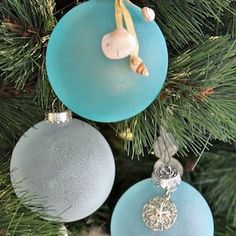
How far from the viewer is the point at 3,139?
0.57 metres

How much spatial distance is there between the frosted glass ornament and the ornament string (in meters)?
0.13

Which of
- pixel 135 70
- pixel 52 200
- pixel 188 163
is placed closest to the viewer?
pixel 135 70

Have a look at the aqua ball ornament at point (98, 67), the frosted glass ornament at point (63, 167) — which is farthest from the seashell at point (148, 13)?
the frosted glass ornament at point (63, 167)

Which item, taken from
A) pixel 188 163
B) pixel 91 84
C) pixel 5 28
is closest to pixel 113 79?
pixel 91 84

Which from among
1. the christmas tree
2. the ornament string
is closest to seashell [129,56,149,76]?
the ornament string

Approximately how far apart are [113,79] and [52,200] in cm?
15

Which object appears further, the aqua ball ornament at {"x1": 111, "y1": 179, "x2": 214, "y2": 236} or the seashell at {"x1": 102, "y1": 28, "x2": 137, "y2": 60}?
the aqua ball ornament at {"x1": 111, "y1": 179, "x2": 214, "y2": 236}

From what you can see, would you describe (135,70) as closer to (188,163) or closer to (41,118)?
(41,118)

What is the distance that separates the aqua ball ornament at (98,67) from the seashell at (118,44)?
0.01m

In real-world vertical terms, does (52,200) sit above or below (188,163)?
above

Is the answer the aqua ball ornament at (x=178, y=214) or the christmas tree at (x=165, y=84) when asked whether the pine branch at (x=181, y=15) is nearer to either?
the christmas tree at (x=165, y=84)

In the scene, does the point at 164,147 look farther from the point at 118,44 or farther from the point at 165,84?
the point at 118,44

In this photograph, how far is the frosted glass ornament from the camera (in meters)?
0.49

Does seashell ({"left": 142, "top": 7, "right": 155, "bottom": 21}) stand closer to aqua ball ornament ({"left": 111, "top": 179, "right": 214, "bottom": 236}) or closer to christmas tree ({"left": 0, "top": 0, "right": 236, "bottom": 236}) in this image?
christmas tree ({"left": 0, "top": 0, "right": 236, "bottom": 236})
